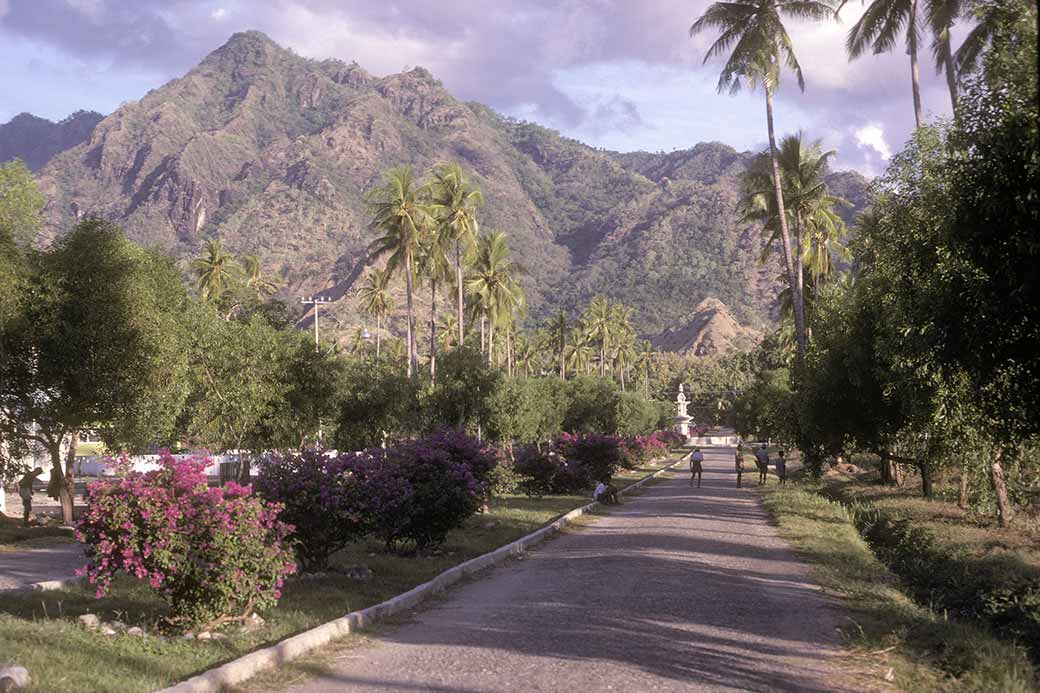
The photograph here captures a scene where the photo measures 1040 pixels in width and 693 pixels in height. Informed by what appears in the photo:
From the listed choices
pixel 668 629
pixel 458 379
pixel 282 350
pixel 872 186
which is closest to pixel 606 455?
pixel 458 379

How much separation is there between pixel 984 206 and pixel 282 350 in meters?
25.8

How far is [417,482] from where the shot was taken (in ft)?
60.5

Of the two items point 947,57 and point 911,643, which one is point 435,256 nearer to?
point 947,57

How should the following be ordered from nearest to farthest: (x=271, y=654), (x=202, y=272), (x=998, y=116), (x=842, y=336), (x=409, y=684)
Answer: (x=409, y=684)
(x=271, y=654)
(x=998, y=116)
(x=842, y=336)
(x=202, y=272)

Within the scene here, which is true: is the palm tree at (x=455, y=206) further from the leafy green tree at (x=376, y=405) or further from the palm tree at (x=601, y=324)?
the palm tree at (x=601, y=324)

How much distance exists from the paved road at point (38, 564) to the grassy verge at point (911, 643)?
10382 mm

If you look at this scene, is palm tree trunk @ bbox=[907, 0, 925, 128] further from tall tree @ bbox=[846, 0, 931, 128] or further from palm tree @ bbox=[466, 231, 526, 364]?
palm tree @ bbox=[466, 231, 526, 364]

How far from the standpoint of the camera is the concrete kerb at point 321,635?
855 cm

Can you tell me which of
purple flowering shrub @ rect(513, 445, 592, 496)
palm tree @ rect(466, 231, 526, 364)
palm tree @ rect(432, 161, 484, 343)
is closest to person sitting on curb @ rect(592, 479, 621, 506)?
purple flowering shrub @ rect(513, 445, 592, 496)

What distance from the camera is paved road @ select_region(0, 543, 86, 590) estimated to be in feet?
51.5

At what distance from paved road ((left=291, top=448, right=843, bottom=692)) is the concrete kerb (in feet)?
1.32

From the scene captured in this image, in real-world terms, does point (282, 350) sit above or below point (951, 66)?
below

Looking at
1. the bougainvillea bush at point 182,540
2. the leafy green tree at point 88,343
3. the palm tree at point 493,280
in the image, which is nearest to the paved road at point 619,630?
the bougainvillea bush at point 182,540

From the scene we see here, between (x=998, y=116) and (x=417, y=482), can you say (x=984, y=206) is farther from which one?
(x=417, y=482)
